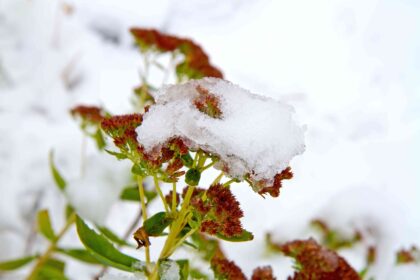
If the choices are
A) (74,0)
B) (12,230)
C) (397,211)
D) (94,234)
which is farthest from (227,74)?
(94,234)

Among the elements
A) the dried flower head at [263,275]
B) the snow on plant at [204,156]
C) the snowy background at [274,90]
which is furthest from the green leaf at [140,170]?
the snowy background at [274,90]

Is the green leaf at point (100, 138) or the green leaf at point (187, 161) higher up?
the green leaf at point (100, 138)

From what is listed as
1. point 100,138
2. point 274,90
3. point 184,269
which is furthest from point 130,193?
point 274,90

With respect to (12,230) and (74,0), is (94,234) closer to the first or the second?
(12,230)

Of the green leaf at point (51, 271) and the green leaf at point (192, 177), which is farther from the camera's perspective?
the green leaf at point (51, 271)

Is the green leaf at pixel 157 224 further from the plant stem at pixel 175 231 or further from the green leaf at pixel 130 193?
the green leaf at pixel 130 193

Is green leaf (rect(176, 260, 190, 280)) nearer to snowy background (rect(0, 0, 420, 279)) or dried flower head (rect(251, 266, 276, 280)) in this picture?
dried flower head (rect(251, 266, 276, 280))

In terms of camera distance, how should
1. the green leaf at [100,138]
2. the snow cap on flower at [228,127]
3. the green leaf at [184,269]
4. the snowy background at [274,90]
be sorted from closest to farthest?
the snow cap on flower at [228,127], the green leaf at [184,269], the green leaf at [100,138], the snowy background at [274,90]
